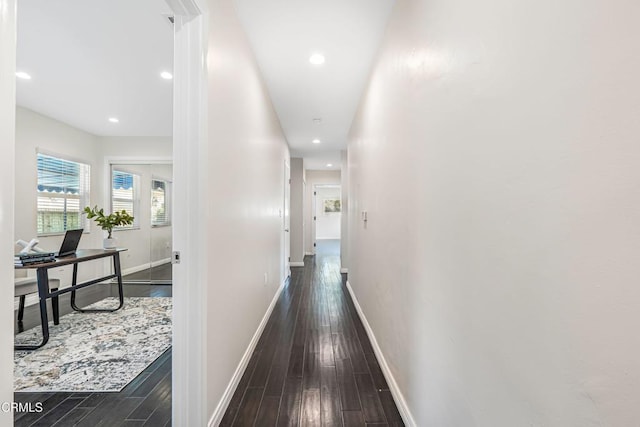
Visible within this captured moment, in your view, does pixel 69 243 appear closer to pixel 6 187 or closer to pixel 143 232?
pixel 143 232

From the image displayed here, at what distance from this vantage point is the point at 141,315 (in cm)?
325

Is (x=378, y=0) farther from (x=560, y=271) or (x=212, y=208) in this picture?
(x=560, y=271)

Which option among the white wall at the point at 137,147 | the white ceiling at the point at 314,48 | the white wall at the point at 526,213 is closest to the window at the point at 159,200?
the white wall at the point at 137,147

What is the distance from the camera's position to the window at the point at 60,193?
4.03 meters

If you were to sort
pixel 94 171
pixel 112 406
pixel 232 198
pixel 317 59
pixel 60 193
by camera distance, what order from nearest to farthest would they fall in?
pixel 112 406 → pixel 232 198 → pixel 317 59 → pixel 60 193 → pixel 94 171

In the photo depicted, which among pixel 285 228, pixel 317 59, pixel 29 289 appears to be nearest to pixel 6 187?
pixel 317 59

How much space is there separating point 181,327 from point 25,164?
4.27 meters

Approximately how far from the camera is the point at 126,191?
5141mm

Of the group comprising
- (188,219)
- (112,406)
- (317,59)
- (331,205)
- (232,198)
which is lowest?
(112,406)

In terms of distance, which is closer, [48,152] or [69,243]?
[69,243]

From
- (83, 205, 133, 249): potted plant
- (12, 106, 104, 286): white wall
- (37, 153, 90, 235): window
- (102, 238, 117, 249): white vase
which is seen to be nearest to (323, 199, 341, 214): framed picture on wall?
(12, 106, 104, 286): white wall

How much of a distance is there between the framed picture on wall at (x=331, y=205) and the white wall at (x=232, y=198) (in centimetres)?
944

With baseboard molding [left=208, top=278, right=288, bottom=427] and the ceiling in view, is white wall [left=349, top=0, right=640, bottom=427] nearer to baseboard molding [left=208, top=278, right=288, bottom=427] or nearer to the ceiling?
the ceiling

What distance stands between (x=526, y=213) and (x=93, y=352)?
316 centimetres
